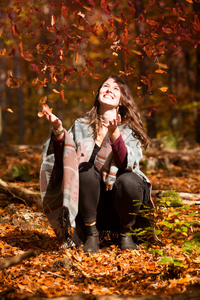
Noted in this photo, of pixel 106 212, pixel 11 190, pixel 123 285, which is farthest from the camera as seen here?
pixel 11 190

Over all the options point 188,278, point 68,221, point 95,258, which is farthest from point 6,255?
point 188,278

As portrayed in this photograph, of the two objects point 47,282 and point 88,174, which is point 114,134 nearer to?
point 88,174

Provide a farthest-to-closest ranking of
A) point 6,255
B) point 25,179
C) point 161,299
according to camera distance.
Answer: point 25,179, point 6,255, point 161,299

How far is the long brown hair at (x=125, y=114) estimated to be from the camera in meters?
3.04

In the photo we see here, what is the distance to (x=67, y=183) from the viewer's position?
8.48ft

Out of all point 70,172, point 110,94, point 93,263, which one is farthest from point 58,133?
point 93,263

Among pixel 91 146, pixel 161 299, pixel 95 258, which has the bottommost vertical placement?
pixel 95 258

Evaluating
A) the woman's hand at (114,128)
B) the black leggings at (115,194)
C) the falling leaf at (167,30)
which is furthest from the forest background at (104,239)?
the woman's hand at (114,128)

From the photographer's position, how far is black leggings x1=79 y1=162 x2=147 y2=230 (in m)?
2.65

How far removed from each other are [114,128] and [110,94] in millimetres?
563

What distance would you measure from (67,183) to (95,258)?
689 mm

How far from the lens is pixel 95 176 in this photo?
109 inches

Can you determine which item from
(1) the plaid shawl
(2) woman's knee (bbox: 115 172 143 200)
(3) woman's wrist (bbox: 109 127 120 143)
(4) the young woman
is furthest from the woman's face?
(2) woman's knee (bbox: 115 172 143 200)

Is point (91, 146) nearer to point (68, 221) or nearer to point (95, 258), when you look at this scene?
point (68, 221)
